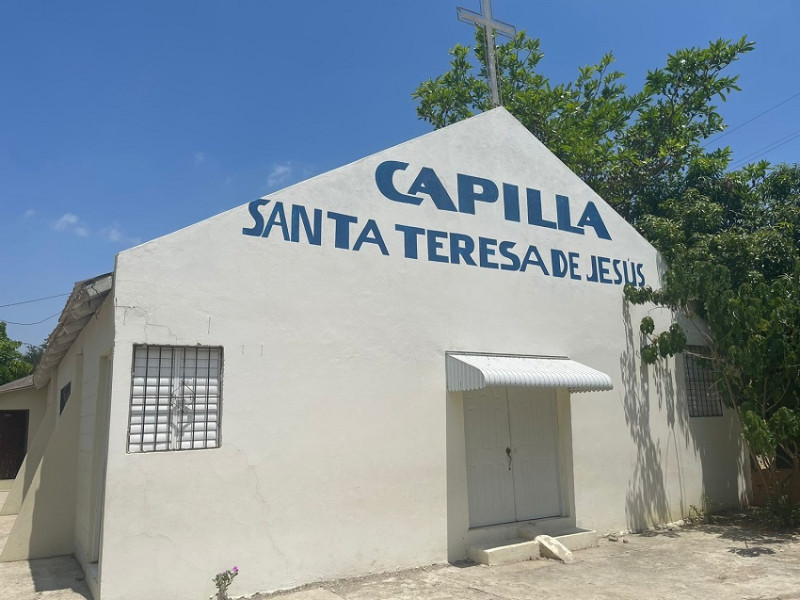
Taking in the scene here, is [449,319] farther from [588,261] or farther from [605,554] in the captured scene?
[605,554]

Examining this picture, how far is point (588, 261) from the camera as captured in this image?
9906 mm

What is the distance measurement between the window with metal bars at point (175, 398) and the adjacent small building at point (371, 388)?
0.02m

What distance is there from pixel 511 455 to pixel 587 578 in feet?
6.58

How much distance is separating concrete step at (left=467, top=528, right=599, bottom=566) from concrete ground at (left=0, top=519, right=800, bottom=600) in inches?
5.7

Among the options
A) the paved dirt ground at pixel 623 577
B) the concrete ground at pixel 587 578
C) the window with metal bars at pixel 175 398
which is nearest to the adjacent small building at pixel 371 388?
the window with metal bars at pixel 175 398

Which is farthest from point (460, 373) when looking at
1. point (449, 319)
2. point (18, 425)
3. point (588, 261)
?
point (18, 425)

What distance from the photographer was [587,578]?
7.02 meters

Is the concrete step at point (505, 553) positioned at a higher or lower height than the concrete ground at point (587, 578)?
higher

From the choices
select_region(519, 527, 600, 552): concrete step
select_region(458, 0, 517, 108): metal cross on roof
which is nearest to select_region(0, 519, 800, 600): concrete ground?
select_region(519, 527, 600, 552): concrete step

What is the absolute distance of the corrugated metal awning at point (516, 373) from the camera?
24.8ft

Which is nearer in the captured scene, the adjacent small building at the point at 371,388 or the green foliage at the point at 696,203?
the adjacent small building at the point at 371,388

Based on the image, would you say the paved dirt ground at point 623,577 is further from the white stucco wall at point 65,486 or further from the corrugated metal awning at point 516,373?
the white stucco wall at point 65,486

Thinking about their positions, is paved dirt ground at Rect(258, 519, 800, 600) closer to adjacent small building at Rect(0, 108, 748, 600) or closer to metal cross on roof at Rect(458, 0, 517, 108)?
adjacent small building at Rect(0, 108, 748, 600)

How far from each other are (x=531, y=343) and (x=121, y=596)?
19.1 ft
